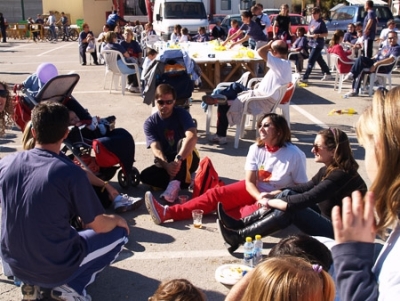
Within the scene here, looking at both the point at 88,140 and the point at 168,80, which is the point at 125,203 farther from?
the point at 168,80

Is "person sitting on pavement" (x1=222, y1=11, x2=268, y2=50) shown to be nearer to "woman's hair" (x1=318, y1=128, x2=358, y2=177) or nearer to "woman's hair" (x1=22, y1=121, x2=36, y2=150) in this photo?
"woman's hair" (x1=318, y1=128, x2=358, y2=177)

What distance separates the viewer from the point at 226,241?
170 inches

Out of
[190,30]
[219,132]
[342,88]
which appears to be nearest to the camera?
[219,132]

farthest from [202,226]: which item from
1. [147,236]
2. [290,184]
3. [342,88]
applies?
[342,88]

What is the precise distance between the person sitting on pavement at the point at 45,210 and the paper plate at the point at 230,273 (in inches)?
41.0

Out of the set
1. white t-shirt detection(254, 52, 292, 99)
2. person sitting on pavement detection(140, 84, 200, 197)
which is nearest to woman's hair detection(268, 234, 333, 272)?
person sitting on pavement detection(140, 84, 200, 197)

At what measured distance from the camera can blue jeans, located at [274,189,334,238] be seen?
13.4 ft

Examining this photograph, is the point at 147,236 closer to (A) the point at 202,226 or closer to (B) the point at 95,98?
(A) the point at 202,226

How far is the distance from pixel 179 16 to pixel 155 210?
58.8ft

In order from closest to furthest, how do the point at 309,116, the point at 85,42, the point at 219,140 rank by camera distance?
the point at 219,140
the point at 309,116
the point at 85,42

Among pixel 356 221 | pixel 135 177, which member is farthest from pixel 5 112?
pixel 356 221

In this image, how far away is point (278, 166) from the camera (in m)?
4.74

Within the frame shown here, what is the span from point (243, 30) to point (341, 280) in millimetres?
12922

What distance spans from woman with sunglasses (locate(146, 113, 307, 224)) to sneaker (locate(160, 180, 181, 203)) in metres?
0.35
